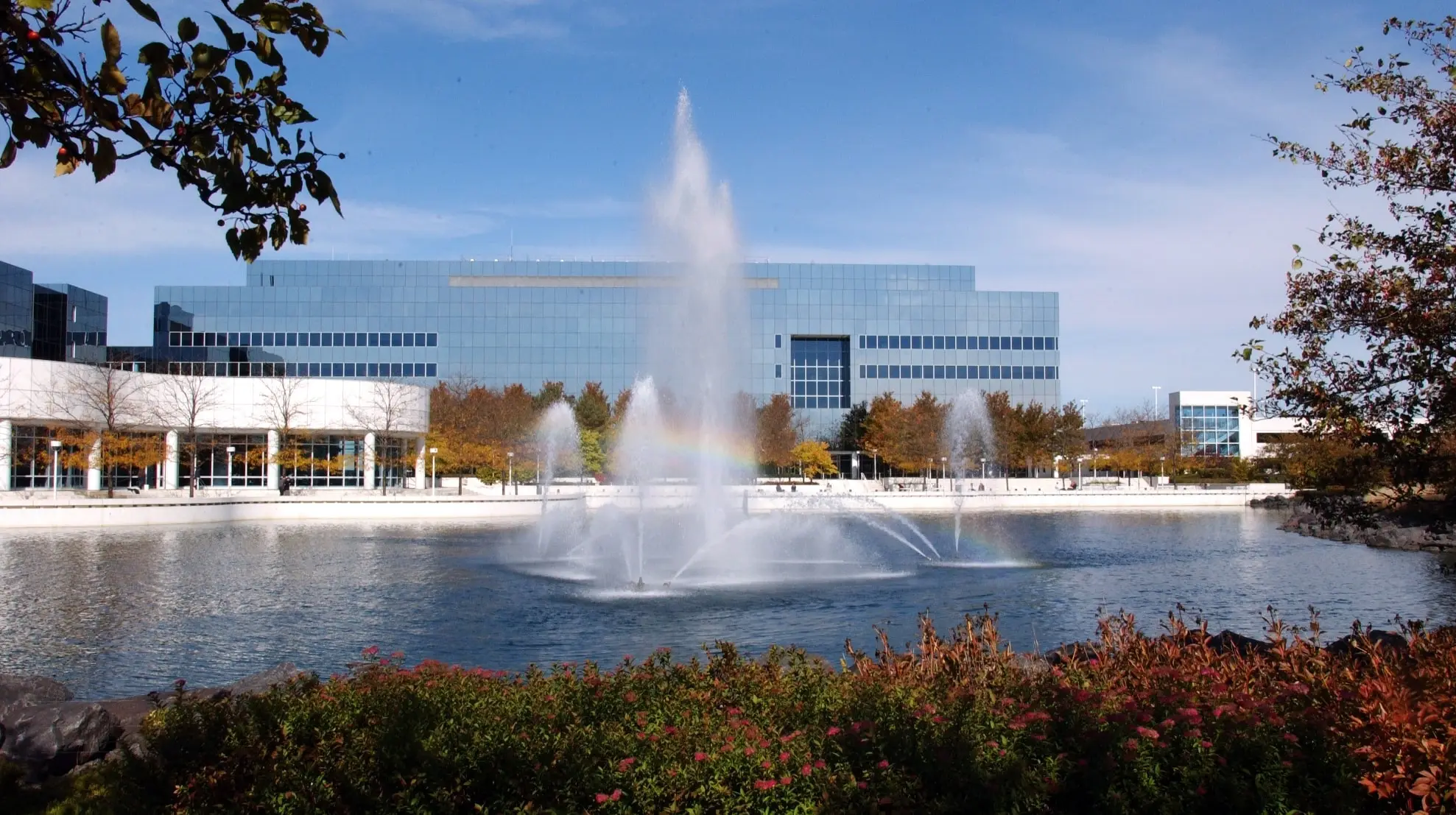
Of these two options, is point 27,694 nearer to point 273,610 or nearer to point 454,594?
point 273,610

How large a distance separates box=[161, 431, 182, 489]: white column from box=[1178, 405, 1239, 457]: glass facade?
283 ft

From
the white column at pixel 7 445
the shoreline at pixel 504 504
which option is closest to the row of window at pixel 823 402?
the shoreline at pixel 504 504

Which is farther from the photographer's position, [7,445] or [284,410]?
[284,410]

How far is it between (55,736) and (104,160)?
7.15 meters

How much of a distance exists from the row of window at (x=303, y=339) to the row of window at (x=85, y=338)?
638 cm

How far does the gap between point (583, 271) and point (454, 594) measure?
7689cm

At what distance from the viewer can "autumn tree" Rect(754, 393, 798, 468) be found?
78.1m

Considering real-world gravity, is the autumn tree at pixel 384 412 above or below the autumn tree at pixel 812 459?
above

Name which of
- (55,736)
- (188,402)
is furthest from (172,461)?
(55,736)

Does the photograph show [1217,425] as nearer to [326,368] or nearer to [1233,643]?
[326,368]

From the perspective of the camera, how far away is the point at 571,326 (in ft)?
312

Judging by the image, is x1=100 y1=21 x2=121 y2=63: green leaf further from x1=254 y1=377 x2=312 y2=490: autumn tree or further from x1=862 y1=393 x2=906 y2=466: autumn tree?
x1=862 y1=393 x2=906 y2=466: autumn tree

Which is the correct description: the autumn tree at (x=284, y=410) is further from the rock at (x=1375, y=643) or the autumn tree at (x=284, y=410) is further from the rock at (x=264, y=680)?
the rock at (x=1375, y=643)

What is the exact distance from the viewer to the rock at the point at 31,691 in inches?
427
